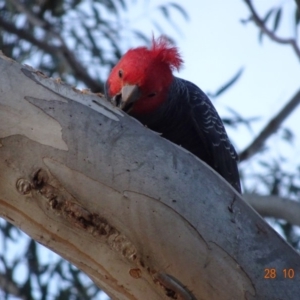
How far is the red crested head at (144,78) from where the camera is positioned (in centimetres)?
317

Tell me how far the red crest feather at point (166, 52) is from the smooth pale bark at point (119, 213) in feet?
3.95

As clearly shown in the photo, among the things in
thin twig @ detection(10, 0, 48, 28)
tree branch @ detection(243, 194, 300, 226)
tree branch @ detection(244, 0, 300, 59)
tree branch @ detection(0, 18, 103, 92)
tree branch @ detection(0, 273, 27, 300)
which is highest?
tree branch @ detection(244, 0, 300, 59)

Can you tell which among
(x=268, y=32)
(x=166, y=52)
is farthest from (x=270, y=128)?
(x=166, y=52)

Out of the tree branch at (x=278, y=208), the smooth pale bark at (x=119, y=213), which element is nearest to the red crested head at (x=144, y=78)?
the smooth pale bark at (x=119, y=213)

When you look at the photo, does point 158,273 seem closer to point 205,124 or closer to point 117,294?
point 117,294

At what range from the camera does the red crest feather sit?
11.0 ft

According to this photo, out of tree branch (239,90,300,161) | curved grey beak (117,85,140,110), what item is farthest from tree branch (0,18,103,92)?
Result: curved grey beak (117,85,140,110)

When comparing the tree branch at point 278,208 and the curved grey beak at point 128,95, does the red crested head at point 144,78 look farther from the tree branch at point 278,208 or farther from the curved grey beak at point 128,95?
the tree branch at point 278,208

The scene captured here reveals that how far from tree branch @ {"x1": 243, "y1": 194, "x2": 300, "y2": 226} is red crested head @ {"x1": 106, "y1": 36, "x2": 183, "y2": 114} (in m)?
1.28

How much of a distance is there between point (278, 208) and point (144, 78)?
5.24 feet

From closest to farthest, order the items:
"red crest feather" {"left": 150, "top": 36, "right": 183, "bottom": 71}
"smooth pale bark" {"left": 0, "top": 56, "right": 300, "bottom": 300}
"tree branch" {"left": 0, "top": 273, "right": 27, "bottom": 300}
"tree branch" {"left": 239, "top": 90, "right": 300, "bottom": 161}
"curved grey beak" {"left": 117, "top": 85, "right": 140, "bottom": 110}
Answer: "smooth pale bark" {"left": 0, "top": 56, "right": 300, "bottom": 300}
"curved grey beak" {"left": 117, "top": 85, "right": 140, "bottom": 110}
"red crest feather" {"left": 150, "top": 36, "right": 183, "bottom": 71}
"tree branch" {"left": 239, "top": 90, "right": 300, "bottom": 161}
"tree branch" {"left": 0, "top": 273, "right": 27, "bottom": 300}

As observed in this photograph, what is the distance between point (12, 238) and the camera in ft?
18.1

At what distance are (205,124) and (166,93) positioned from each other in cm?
27

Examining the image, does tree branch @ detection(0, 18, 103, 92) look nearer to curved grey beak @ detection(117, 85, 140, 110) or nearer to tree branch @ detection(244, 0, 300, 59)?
tree branch @ detection(244, 0, 300, 59)
